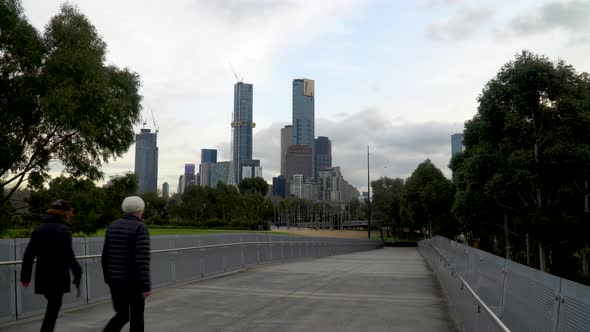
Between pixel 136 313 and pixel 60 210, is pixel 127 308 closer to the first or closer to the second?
pixel 136 313

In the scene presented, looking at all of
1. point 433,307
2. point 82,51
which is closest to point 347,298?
point 433,307

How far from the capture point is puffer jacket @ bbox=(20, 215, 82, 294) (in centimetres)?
616

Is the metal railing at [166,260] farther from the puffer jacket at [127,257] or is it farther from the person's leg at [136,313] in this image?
the person's leg at [136,313]

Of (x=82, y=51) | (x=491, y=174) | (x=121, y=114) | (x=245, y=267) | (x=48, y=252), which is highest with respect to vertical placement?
(x=82, y=51)

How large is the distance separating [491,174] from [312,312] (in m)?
21.8

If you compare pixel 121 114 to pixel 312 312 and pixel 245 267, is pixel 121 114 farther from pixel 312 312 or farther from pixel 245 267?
pixel 312 312

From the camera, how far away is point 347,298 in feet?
36.9

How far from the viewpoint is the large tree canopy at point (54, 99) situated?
64.1 ft

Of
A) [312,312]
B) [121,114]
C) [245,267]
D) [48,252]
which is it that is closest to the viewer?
[48,252]

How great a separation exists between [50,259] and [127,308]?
1.15 meters

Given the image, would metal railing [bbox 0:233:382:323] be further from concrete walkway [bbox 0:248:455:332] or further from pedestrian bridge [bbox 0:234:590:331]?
concrete walkway [bbox 0:248:455:332]

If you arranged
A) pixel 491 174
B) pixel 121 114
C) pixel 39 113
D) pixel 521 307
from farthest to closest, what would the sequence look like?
pixel 491 174 → pixel 121 114 → pixel 39 113 → pixel 521 307

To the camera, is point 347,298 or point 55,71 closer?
point 347,298

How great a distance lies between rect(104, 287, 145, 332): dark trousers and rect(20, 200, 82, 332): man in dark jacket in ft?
2.14
